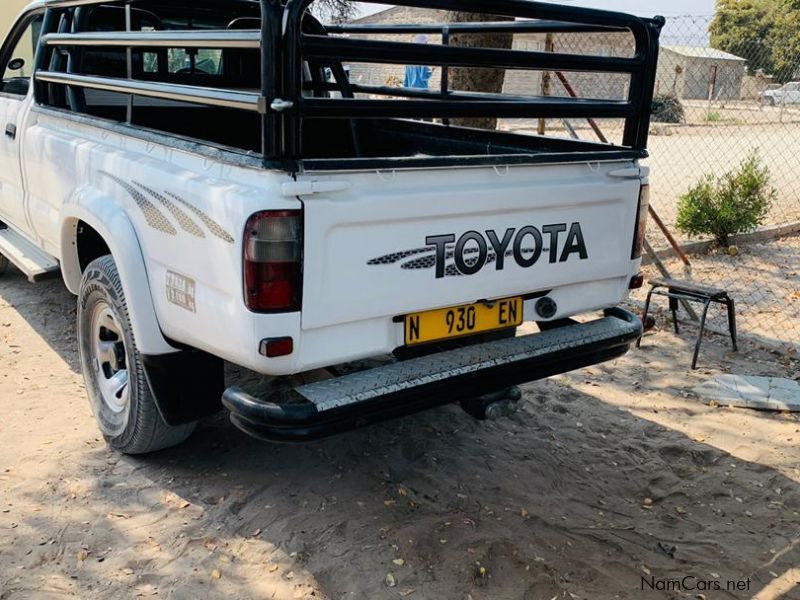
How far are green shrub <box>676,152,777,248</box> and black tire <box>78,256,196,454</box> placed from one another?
20.0ft

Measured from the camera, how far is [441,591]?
292 centimetres

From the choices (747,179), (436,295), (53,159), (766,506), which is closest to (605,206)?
(436,295)

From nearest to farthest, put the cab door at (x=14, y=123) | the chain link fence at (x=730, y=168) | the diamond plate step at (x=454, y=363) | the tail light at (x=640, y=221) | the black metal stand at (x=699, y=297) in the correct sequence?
the diamond plate step at (x=454, y=363) → the tail light at (x=640, y=221) → the cab door at (x=14, y=123) → the black metal stand at (x=699, y=297) → the chain link fence at (x=730, y=168)

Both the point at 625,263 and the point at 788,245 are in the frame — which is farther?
the point at 788,245

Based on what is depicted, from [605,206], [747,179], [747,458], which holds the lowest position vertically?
[747,458]

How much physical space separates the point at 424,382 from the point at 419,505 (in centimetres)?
74

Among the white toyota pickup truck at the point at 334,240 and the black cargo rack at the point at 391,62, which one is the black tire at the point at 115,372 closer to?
the white toyota pickup truck at the point at 334,240

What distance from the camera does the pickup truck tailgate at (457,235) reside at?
2785mm

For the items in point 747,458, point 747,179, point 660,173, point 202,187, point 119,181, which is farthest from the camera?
point 660,173

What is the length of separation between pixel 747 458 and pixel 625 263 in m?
1.26

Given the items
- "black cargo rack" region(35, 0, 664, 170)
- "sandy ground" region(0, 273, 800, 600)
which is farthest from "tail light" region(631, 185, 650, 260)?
"sandy ground" region(0, 273, 800, 600)

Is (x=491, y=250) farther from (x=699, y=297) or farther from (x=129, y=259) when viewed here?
(x=699, y=297)

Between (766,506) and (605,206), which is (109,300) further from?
(766,506)

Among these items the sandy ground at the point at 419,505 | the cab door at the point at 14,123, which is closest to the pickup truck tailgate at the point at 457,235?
the sandy ground at the point at 419,505
